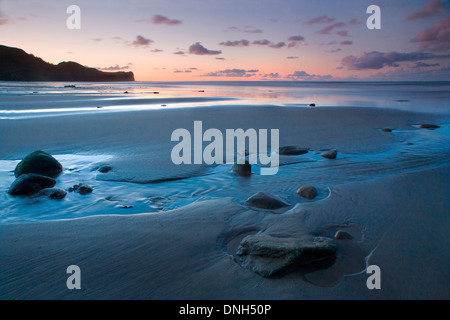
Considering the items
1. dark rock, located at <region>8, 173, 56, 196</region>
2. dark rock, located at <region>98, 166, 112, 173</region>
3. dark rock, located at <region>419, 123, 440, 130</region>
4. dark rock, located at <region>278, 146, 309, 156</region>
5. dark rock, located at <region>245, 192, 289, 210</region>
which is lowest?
dark rock, located at <region>245, 192, 289, 210</region>

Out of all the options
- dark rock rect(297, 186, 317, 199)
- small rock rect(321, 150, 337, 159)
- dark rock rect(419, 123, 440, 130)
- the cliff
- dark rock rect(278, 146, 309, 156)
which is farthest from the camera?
the cliff

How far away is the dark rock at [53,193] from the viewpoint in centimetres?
353

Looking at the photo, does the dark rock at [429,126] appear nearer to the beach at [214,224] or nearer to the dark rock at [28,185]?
the beach at [214,224]

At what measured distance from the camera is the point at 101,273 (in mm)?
2129

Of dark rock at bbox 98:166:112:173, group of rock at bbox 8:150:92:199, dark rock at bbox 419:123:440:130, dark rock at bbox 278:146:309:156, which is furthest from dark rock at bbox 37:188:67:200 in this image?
dark rock at bbox 419:123:440:130

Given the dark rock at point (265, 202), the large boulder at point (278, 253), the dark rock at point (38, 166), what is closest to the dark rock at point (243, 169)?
the dark rock at point (265, 202)

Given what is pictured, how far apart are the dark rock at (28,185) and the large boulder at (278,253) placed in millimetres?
2971

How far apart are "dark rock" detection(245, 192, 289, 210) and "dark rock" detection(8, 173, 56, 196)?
279cm

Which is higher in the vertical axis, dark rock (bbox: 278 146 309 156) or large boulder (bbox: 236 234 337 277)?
dark rock (bbox: 278 146 309 156)

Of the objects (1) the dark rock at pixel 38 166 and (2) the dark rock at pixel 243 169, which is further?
(2) the dark rock at pixel 243 169

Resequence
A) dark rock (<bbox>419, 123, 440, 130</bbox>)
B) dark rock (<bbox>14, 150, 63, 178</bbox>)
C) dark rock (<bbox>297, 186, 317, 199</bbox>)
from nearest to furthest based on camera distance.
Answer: dark rock (<bbox>297, 186, 317, 199</bbox>)
dark rock (<bbox>14, 150, 63, 178</bbox>)
dark rock (<bbox>419, 123, 440, 130</bbox>)

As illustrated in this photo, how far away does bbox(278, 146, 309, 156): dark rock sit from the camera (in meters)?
5.68

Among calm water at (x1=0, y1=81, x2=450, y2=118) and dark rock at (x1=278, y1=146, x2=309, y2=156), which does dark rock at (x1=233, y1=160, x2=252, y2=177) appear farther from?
calm water at (x1=0, y1=81, x2=450, y2=118)

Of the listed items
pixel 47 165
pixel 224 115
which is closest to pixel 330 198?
pixel 47 165
